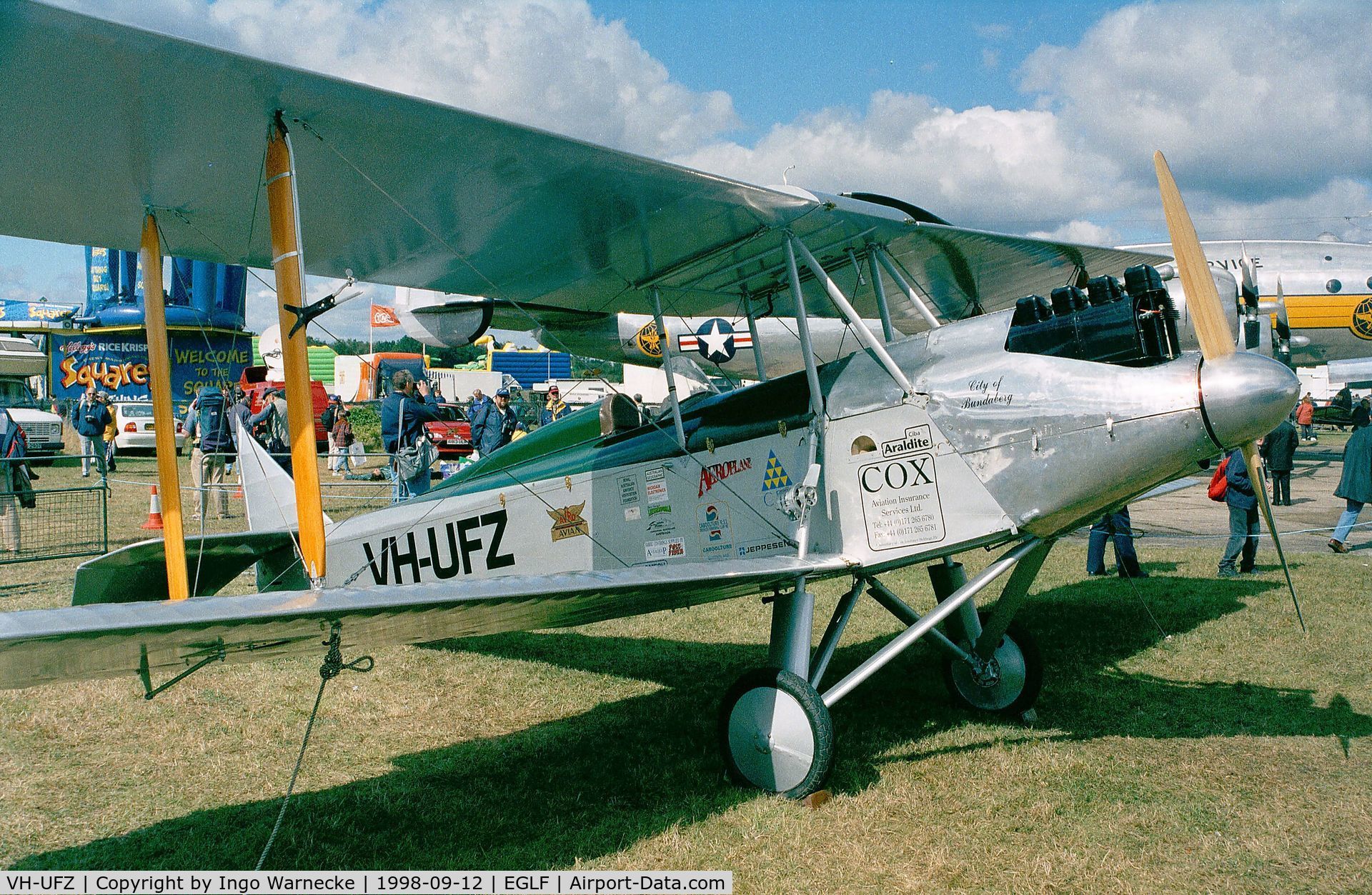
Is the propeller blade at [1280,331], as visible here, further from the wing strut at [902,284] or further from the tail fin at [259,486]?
the tail fin at [259,486]

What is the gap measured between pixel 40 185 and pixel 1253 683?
23.4 ft

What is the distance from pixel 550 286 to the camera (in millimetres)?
5664

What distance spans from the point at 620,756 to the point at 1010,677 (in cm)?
224

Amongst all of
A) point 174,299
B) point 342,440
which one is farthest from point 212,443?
point 174,299

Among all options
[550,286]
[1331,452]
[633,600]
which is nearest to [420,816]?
[633,600]

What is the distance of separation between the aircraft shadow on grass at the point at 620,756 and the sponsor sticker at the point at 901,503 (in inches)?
43.2

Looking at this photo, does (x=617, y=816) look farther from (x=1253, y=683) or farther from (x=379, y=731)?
(x=1253, y=683)

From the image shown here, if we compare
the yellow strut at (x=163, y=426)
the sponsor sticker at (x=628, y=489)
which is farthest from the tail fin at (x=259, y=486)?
the sponsor sticker at (x=628, y=489)

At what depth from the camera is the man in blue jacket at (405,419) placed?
11.6m

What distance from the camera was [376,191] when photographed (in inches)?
172

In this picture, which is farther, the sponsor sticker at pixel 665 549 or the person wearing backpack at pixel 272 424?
the person wearing backpack at pixel 272 424

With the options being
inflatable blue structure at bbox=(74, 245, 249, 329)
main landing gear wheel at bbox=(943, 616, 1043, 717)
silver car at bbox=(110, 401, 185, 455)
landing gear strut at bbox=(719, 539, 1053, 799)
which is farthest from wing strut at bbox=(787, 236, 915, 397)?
inflatable blue structure at bbox=(74, 245, 249, 329)

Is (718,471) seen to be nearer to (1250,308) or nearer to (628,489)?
(628,489)

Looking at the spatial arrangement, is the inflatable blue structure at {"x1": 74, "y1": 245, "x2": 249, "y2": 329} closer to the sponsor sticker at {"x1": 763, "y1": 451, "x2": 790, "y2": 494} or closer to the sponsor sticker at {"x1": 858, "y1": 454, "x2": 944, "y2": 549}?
the sponsor sticker at {"x1": 763, "y1": 451, "x2": 790, "y2": 494}
